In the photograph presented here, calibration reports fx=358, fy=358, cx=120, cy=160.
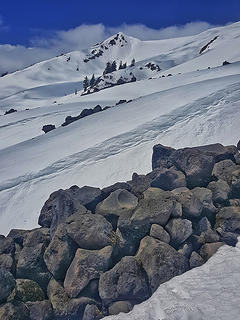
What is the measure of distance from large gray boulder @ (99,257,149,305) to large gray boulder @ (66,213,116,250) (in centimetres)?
85

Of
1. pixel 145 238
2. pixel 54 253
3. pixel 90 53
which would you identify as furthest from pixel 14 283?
pixel 90 53

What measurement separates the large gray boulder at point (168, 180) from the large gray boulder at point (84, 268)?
10.2 feet

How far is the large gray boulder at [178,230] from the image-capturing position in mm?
8117

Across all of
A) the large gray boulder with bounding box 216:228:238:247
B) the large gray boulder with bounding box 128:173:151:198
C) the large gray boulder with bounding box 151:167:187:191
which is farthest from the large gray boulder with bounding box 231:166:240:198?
the large gray boulder with bounding box 128:173:151:198

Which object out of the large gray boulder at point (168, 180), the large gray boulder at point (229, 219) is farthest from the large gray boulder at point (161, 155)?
the large gray boulder at point (229, 219)

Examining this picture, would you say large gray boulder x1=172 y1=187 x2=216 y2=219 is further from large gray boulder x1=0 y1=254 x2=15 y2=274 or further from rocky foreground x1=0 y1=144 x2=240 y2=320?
large gray boulder x1=0 y1=254 x2=15 y2=274

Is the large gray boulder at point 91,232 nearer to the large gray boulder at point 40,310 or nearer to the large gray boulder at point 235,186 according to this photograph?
the large gray boulder at point 40,310

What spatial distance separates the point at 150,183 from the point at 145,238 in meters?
2.70

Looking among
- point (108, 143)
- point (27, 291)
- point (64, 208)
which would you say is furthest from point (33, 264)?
point (108, 143)

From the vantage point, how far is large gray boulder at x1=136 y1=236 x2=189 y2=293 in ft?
23.9

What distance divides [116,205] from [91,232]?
129 centimetres

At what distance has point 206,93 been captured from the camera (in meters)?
20.2

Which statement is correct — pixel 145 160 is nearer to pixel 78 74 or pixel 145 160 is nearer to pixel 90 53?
pixel 78 74

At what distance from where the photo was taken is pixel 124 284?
7094 mm
